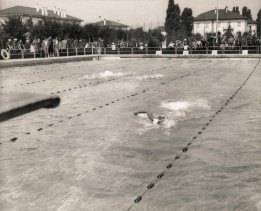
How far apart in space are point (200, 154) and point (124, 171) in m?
1.43

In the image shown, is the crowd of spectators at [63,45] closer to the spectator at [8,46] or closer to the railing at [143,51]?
the spectator at [8,46]

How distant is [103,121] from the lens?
924 cm

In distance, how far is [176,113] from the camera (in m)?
9.98

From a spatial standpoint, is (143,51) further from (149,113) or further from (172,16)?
(172,16)

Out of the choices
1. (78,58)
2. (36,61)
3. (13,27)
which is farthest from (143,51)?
(36,61)

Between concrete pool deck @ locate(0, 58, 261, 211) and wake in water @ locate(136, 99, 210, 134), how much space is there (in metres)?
0.02

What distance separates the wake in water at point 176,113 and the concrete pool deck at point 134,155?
0.08 ft

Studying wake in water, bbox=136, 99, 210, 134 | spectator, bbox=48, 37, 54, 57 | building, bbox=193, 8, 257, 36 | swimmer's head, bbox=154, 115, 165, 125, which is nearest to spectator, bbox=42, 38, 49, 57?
spectator, bbox=48, 37, 54, 57

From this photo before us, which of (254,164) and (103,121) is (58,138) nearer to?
(103,121)

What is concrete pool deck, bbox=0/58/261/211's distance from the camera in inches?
187

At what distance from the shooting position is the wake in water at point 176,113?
8586 mm

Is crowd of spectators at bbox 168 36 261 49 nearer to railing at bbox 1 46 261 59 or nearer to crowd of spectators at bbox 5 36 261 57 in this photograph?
crowd of spectators at bbox 5 36 261 57

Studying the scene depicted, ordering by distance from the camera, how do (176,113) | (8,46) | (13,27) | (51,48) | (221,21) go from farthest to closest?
(221,21) → (13,27) → (51,48) → (8,46) → (176,113)

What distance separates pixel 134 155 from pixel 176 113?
369 centimetres
